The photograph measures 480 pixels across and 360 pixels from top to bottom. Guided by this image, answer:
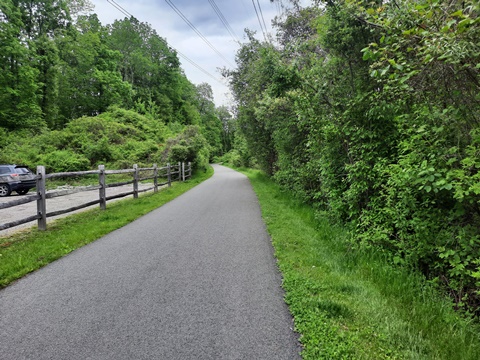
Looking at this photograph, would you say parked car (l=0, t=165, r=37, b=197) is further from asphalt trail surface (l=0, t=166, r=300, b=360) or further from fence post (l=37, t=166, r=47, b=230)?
asphalt trail surface (l=0, t=166, r=300, b=360)

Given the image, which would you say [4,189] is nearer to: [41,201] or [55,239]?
[41,201]

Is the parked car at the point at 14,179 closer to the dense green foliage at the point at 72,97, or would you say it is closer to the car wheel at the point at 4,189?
the car wheel at the point at 4,189

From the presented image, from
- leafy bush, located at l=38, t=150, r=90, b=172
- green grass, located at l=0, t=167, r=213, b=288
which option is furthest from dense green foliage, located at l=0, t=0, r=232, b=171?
green grass, located at l=0, t=167, r=213, b=288

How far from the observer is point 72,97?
1216 inches

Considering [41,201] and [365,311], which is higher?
[41,201]

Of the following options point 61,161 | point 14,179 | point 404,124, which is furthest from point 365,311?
point 61,161

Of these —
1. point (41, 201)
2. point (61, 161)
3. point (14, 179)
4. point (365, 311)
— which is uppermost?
point (61, 161)

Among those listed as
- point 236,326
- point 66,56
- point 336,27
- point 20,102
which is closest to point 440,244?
point 236,326

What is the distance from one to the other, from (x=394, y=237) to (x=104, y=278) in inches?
167

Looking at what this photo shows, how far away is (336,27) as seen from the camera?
15.6ft

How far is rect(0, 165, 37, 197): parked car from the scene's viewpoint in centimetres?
1110

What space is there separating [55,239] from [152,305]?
3397mm

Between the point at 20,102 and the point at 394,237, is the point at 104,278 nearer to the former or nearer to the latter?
the point at 394,237

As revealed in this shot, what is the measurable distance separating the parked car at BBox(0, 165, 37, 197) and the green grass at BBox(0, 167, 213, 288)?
6.23 m
